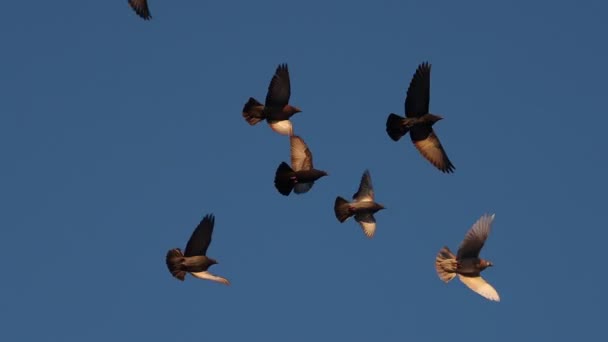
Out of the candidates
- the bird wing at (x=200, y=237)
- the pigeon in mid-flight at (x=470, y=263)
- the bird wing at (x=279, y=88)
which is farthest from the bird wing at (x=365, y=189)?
the bird wing at (x=200, y=237)

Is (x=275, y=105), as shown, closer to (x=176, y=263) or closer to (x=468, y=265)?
(x=176, y=263)

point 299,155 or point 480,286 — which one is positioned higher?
point 299,155

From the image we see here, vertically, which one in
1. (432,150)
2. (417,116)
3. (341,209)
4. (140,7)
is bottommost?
(341,209)

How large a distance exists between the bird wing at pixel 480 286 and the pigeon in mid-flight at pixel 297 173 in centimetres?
375

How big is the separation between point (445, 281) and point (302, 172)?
3.76 m

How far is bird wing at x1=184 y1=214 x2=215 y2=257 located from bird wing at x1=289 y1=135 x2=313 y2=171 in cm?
291

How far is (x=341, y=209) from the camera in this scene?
2417cm

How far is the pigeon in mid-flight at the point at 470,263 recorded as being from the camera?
2130 cm

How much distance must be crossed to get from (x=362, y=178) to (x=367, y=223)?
1.13 meters

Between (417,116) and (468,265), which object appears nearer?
(468,265)

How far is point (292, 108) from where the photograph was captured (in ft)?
77.4

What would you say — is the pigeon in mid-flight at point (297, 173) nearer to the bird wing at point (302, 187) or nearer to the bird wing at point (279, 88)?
the bird wing at point (302, 187)

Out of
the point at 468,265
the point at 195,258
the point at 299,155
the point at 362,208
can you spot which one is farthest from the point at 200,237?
the point at 468,265

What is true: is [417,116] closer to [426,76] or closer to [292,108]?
[426,76]
